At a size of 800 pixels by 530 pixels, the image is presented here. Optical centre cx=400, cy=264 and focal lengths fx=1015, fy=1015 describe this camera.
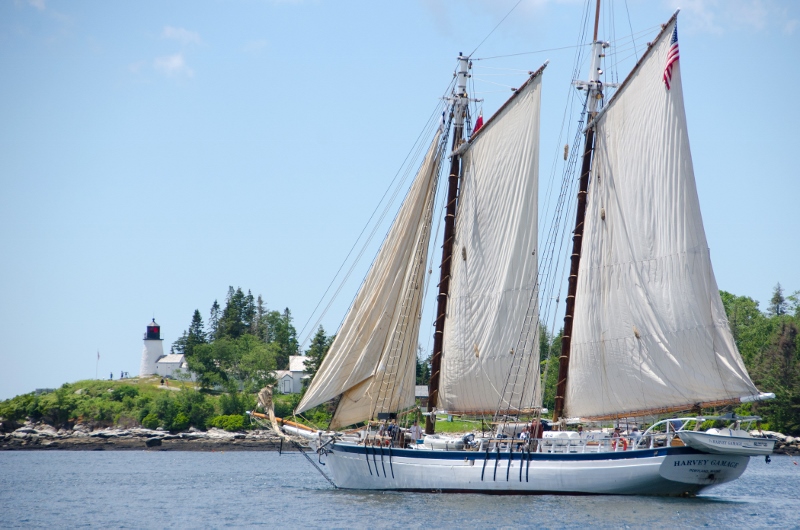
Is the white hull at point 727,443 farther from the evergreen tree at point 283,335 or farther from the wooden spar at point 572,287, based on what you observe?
the evergreen tree at point 283,335

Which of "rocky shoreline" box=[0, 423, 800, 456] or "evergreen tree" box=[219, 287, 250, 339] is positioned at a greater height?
"evergreen tree" box=[219, 287, 250, 339]

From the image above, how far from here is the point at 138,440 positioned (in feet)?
345

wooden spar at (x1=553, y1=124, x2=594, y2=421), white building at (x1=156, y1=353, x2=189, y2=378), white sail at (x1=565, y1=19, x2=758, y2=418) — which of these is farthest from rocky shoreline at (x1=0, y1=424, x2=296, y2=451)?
white sail at (x1=565, y1=19, x2=758, y2=418)

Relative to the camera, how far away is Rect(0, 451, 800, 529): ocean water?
35.7m

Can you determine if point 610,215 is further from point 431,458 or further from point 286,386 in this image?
point 286,386

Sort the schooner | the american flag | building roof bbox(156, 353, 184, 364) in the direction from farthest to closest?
building roof bbox(156, 353, 184, 364), the american flag, the schooner

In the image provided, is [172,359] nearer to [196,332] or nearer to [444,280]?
[196,332]

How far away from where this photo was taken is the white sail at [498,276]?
45.5 metres

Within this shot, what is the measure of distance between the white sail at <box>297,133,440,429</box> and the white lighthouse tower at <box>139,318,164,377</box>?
119 m

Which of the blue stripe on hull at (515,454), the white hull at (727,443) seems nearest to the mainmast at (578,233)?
the blue stripe on hull at (515,454)

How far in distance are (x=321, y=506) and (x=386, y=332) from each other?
901cm

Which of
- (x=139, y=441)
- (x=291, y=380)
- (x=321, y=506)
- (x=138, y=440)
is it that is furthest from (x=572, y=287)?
(x=291, y=380)

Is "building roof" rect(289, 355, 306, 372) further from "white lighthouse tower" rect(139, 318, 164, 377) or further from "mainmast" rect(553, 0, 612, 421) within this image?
"mainmast" rect(553, 0, 612, 421)

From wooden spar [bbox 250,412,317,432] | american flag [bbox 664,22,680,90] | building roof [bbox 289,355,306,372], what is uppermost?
american flag [bbox 664,22,680,90]
